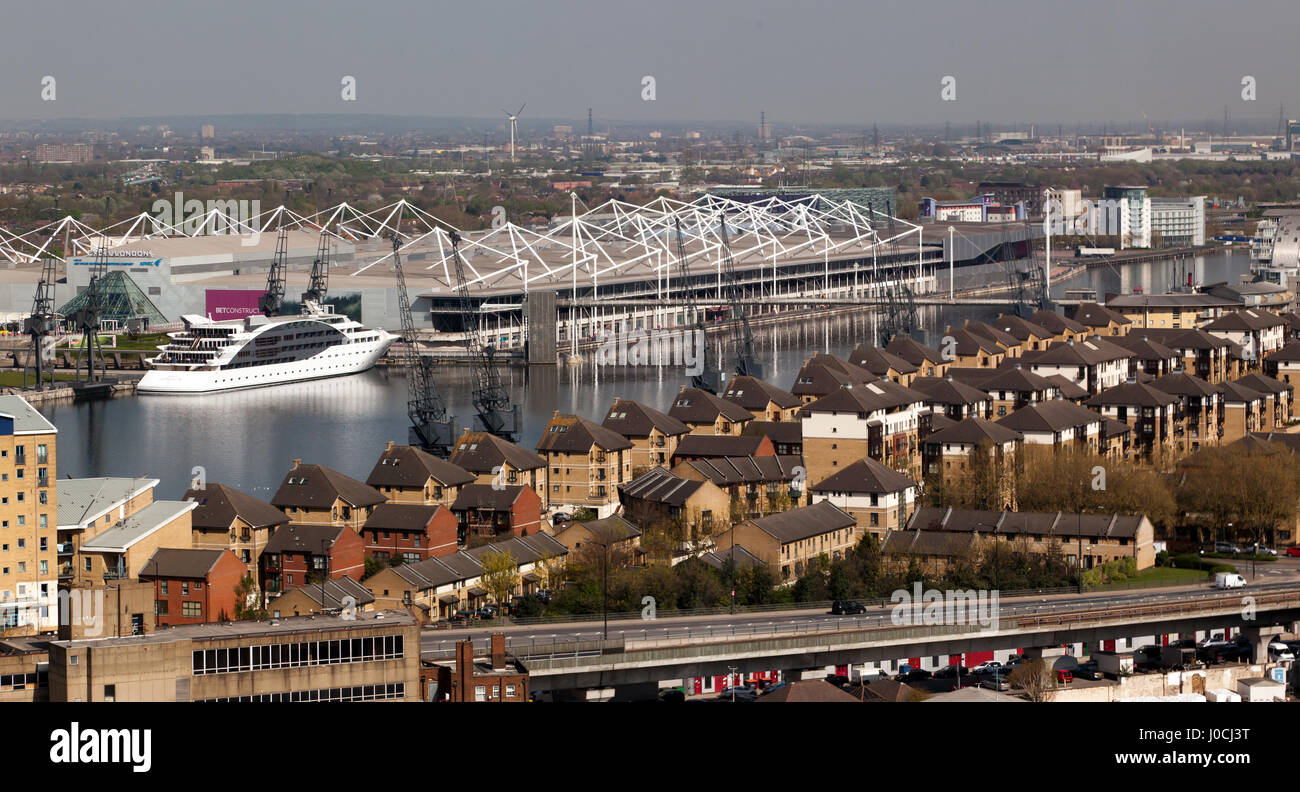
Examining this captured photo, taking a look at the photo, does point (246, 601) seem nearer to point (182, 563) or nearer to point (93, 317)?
point (182, 563)

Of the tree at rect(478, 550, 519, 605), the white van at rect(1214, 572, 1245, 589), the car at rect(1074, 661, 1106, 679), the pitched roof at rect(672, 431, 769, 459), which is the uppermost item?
the pitched roof at rect(672, 431, 769, 459)

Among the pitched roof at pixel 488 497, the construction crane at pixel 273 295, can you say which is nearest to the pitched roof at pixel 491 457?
the pitched roof at pixel 488 497

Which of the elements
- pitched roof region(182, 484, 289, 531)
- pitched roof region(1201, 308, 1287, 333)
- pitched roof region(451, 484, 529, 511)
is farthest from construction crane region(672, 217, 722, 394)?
pitched roof region(182, 484, 289, 531)

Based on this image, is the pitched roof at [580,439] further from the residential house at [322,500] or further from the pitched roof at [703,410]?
the residential house at [322,500]

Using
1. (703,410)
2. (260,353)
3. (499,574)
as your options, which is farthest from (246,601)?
(260,353)

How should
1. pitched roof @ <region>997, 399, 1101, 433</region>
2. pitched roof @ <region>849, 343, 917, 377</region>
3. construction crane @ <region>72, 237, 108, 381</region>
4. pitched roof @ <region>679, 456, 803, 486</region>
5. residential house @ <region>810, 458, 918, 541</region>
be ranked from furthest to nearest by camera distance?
construction crane @ <region>72, 237, 108, 381</region>
pitched roof @ <region>849, 343, 917, 377</region>
pitched roof @ <region>997, 399, 1101, 433</region>
pitched roof @ <region>679, 456, 803, 486</region>
residential house @ <region>810, 458, 918, 541</region>

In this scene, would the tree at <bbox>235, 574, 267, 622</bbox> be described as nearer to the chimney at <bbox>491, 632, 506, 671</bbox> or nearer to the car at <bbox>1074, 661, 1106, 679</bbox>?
the chimney at <bbox>491, 632, 506, 671</bbox>
